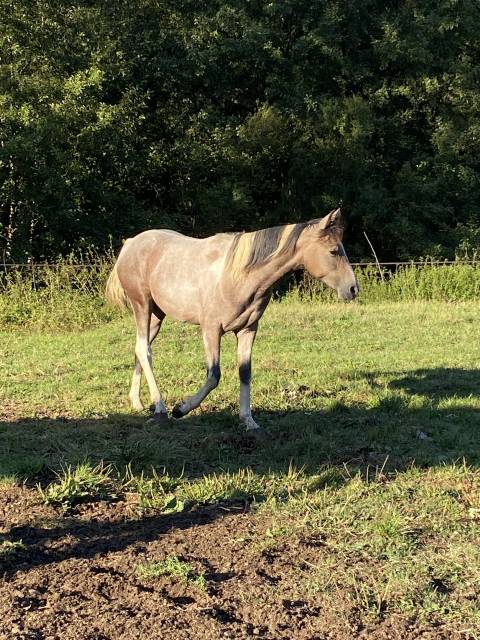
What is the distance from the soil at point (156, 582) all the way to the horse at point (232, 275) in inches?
73.8

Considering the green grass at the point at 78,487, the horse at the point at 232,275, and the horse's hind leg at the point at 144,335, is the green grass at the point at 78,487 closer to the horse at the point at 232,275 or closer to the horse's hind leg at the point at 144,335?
the horse at the point at 232,275

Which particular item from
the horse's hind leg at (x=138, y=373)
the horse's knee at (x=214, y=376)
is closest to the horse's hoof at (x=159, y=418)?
the horse's hind leg at (x=138, y=373)

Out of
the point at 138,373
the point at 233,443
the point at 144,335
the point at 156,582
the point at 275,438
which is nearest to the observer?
the point at 156,582

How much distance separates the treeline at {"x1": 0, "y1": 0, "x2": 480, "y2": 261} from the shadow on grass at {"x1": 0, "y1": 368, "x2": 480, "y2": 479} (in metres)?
13.8

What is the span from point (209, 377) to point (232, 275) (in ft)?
2.95

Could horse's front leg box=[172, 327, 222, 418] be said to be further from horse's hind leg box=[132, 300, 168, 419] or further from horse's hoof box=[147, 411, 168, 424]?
horse's hind leg box=[132, 300, 168, 419]

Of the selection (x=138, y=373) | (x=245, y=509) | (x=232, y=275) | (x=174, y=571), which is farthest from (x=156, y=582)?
(x=138, y=373)

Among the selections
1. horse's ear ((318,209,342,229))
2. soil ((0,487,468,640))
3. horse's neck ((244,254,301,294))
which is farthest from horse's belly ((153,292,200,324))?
soil ((0,487,468,640))

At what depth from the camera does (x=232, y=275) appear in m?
5.79

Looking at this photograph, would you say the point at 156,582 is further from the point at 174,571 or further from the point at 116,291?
the point at 116,291

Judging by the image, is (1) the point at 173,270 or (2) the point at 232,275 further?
(1) the point at 173,270

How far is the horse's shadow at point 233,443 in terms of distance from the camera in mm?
4047

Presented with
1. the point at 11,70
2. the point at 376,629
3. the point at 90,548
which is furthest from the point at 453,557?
the point at 11,70

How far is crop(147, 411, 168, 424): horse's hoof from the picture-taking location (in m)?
6.13
